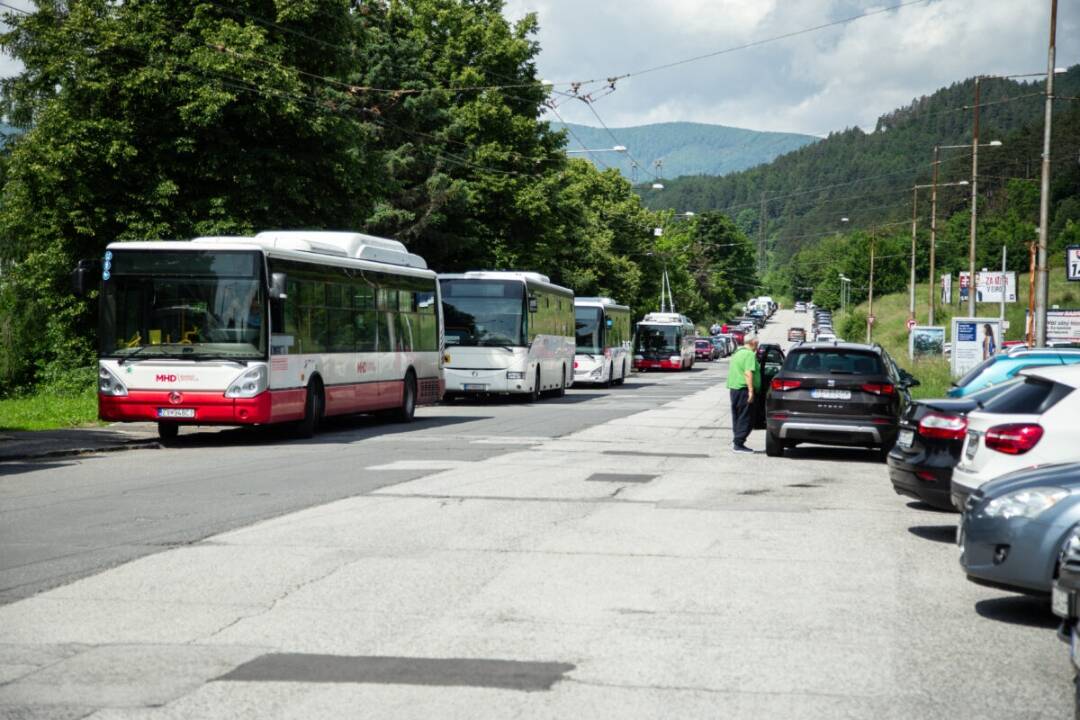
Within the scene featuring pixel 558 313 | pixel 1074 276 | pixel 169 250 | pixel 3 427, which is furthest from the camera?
pixel 558 313

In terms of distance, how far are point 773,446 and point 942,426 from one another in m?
7.87

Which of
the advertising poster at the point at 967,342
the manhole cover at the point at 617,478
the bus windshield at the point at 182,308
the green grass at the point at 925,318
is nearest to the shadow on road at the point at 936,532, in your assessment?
the manhole cover at the point at 617,478

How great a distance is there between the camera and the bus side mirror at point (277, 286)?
66.7 feet

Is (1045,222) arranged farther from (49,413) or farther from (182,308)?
(49,413)

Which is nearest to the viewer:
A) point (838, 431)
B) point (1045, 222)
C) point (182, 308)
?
point (838, 431)

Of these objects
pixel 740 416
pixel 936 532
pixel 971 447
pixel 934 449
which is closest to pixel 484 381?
pixel 740 416

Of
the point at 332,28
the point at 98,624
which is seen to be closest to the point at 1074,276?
the point at 332,28

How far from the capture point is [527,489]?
14352mm

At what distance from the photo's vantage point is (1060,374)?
1007cm

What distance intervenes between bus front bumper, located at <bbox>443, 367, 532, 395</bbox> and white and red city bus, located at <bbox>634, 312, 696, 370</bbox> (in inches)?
1409

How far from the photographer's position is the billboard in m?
45.9

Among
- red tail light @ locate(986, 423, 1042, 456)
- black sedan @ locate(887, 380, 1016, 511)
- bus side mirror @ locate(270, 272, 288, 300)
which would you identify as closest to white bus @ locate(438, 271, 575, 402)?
bus side mirror @ locate(270, 272, 288, 300)

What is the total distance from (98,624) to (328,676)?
1783 mm

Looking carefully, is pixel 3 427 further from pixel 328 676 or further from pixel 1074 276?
pixel 1074 276
